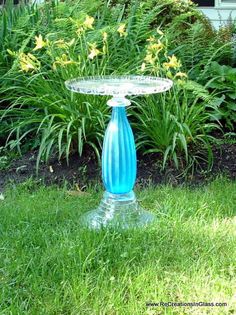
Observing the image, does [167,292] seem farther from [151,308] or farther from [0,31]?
[0,31]

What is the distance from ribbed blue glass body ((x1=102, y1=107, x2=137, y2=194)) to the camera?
370 cm

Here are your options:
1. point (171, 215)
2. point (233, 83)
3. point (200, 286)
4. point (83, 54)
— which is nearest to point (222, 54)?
point (233, 83)

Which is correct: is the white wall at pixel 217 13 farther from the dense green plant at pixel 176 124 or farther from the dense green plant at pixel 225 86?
the dense green plant at pixel 176 124

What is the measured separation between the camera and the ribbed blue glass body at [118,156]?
3695 millimetres

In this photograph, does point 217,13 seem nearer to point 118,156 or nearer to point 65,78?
point 65,78

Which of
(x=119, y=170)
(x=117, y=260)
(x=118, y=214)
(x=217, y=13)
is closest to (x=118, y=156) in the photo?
Answer: (x=119, y=170)

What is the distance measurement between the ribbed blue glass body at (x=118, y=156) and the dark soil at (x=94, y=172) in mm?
920

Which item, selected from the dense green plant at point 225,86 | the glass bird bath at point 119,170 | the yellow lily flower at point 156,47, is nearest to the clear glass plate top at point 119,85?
the glass bird bath at point 119,170

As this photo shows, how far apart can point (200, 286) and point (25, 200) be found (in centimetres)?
178

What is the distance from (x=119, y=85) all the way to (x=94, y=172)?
130 centimetres

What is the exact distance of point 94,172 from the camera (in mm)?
4875

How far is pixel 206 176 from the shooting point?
4777 mm

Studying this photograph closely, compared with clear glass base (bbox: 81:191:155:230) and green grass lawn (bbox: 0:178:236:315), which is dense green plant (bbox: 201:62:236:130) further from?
clear glass base (bbox: 81:191:155:230)

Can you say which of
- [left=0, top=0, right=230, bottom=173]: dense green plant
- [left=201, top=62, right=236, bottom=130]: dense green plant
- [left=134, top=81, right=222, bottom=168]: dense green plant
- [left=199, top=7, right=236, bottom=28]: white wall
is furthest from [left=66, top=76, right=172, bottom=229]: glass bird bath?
[left=199, top=7, right=236, bottom=28]: white wall
